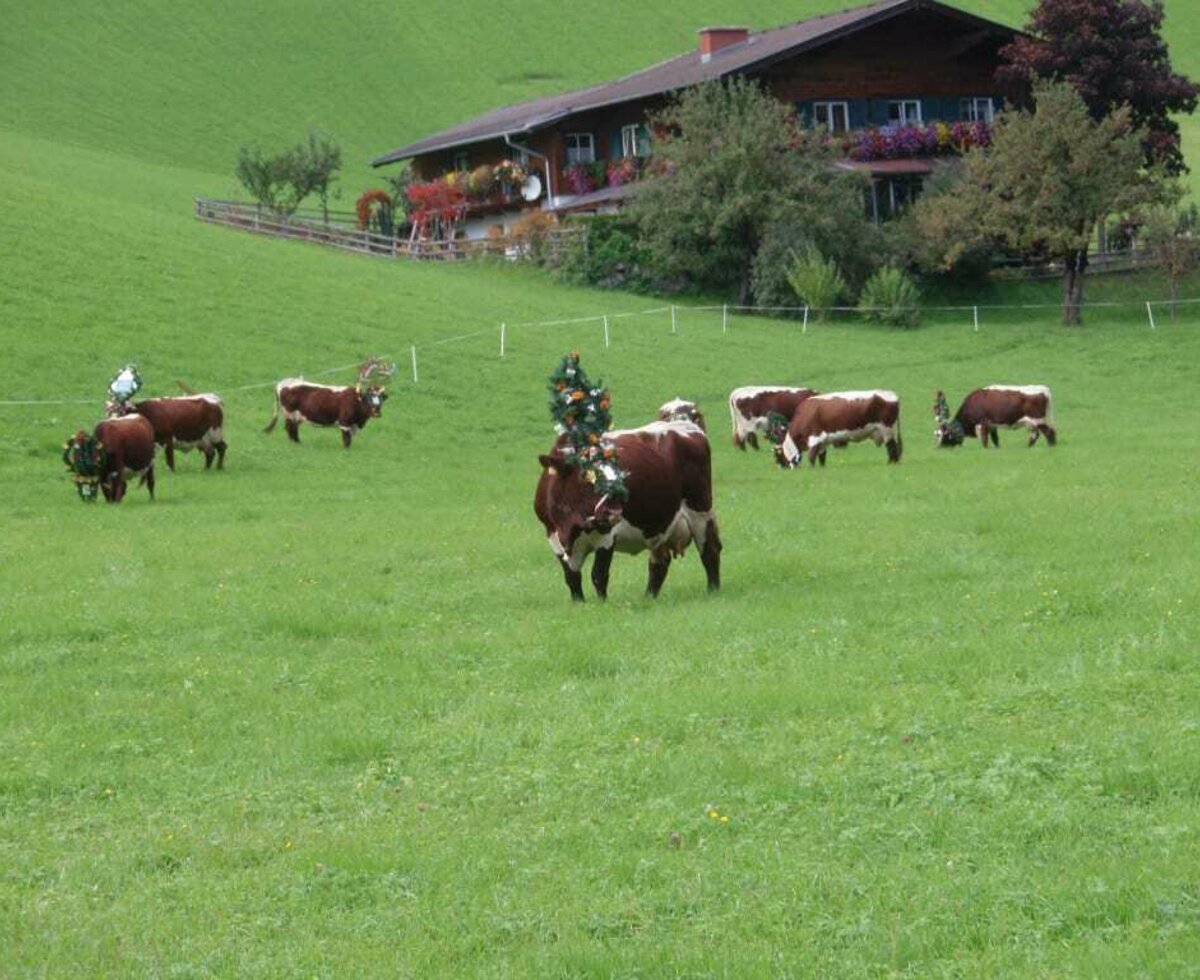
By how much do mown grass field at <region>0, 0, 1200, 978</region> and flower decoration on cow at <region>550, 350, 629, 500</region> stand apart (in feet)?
3.88

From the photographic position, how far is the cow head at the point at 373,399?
1388 inches

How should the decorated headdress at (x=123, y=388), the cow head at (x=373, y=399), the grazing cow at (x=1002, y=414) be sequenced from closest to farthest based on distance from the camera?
the decorated headdress at (x=123, y=388) → the grazing cow at (x=1002, y=414) → the cow head at (x=373, y=399)

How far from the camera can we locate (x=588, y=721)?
11953 mm

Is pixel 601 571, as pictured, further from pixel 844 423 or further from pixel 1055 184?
pixel 1055 184

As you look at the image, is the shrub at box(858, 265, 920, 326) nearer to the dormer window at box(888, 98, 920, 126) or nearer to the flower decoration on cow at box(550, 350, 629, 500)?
the dormer window at box(888, 98, 920, 126)

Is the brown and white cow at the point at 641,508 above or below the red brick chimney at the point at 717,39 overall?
below

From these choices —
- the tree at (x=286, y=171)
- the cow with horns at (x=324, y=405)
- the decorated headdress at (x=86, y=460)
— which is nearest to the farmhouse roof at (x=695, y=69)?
the tree at (x=286, y=171)

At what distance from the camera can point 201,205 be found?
7050 centimetres

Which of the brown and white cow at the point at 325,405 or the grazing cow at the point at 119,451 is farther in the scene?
the brown and white cow at the point at 325,405

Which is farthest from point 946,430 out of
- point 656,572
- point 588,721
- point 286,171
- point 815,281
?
point 286,171

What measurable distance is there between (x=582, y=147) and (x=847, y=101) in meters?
12.3

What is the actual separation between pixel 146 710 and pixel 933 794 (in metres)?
6.00

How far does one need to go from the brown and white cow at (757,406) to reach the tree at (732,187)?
66.9 ft

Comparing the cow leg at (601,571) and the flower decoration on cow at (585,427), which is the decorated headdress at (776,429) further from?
the cow leg at (601,571)
